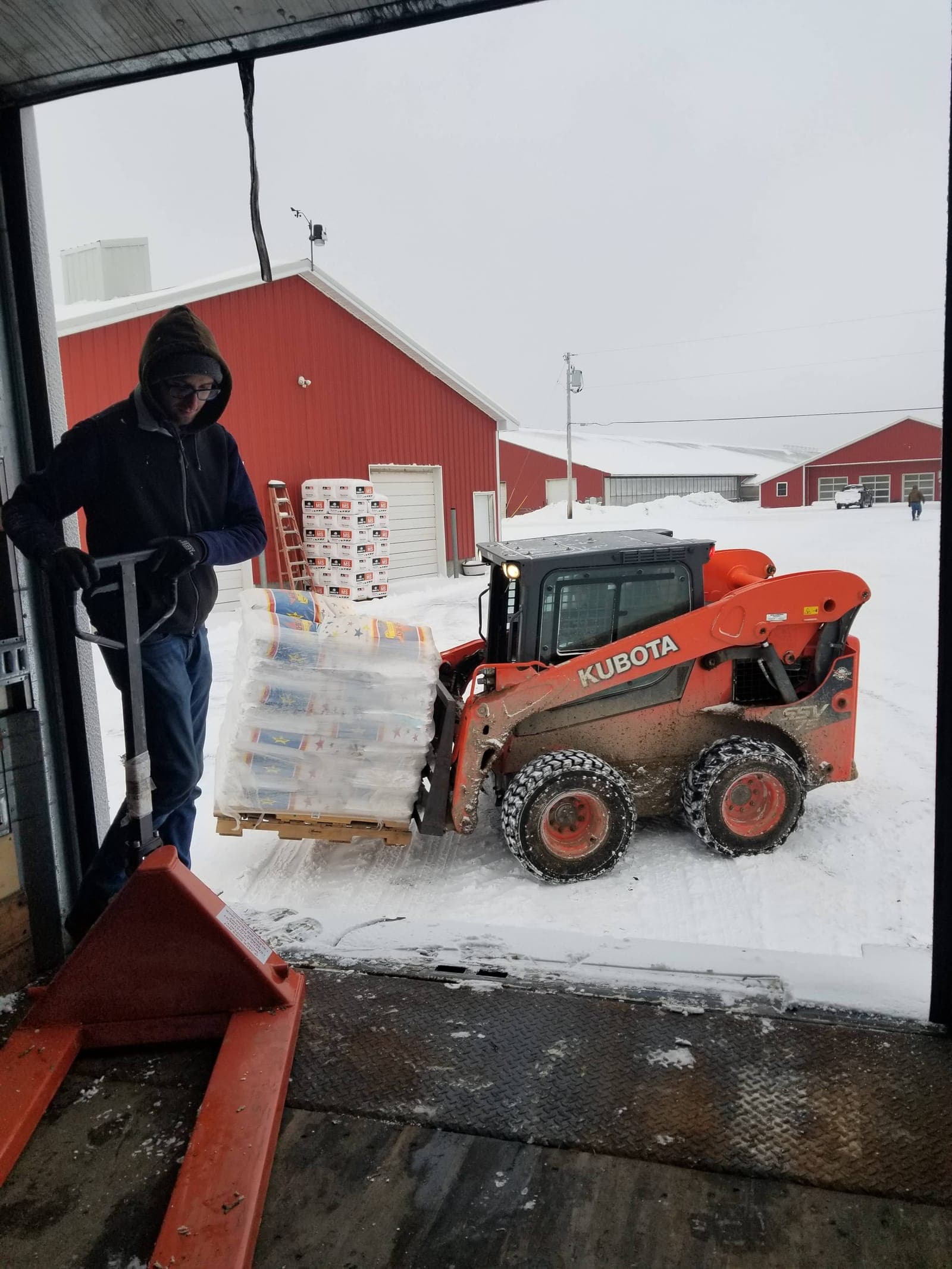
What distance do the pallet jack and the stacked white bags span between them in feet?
36.5

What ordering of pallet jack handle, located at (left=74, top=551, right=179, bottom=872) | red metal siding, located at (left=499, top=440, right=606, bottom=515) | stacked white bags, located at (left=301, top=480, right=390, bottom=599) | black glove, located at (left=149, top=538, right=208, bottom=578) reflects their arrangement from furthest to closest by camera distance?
1. red metal siding, located at (left=499, top=440, right=606, bottom=515)
2. stacked white bags, located at (left=301, top=480, right=390, bottom=599)
3. black glove, located at (left=149, top=538, right=208, bottom=578)
4. pallet jack handle, located at (left=74, top=551, right=179, bottom=872)

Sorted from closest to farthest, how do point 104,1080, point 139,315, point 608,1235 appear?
point 608,1235
point 104,1080
point 139,315

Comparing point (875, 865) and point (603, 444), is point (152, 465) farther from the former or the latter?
point (603, 444)

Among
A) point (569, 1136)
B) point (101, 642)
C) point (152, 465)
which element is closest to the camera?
point (569, 1136)

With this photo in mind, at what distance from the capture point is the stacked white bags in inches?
518

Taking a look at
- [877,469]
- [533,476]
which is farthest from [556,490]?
[877,469]

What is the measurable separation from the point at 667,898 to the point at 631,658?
1.23 meters

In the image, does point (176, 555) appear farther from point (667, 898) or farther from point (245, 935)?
point (667, 898)

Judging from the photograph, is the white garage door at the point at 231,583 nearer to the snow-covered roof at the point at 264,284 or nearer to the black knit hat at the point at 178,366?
the snow-covered roof at the point at 264,284

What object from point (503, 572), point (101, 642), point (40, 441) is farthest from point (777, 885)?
point (40, 441)

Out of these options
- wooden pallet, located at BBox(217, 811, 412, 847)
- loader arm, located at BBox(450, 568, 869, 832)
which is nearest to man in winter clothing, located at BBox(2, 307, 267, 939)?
wooden pallet, located at BBox(217, 811, 412, 847)

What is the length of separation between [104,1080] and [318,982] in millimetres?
568

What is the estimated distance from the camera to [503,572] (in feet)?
15.3

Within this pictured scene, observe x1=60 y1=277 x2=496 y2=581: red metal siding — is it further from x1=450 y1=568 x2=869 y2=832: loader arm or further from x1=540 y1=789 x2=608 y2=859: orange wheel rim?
x1=540 y1=789 x2=608 y2=859: orange wheel rim
